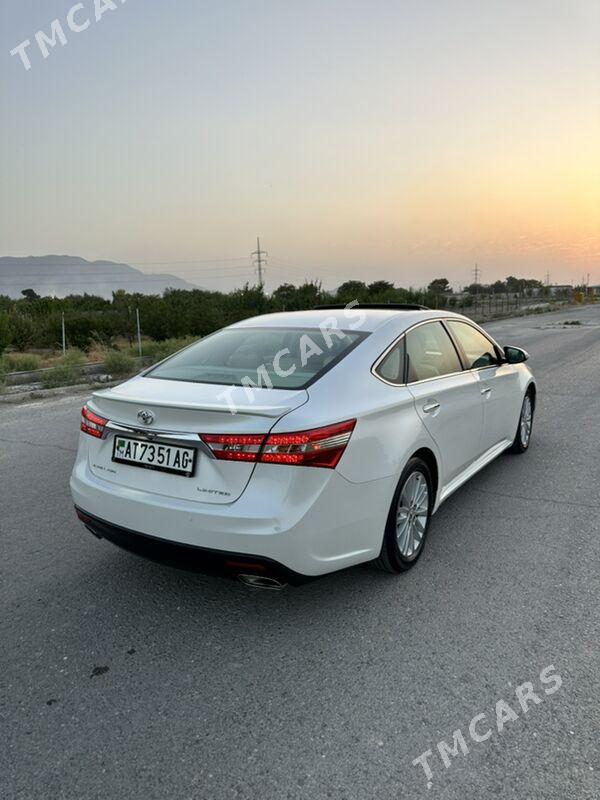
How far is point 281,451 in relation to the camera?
101 inches

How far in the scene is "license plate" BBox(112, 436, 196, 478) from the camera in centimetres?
273

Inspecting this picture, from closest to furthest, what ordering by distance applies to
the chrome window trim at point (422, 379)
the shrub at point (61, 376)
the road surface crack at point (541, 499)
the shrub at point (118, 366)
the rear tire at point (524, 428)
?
1. the chrome window trim at point (422, 379)
2. the road surface crack at point (541, 499)
3. the rear tire at point (524, 428)
4. the shrub at point (61, 376)
5. the shrub at point (118, 366)

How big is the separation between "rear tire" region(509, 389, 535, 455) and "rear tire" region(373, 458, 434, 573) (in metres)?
2.43

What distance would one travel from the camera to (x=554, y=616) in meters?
2.93

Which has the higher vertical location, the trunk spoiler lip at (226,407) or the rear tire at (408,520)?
the trunk spoiler lip at (226,407)

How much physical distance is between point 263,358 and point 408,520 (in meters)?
1.31

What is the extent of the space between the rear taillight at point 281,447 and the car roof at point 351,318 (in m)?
1.17

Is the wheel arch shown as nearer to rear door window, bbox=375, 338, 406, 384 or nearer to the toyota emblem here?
rear door window, bbox=375, 338, 406, 384

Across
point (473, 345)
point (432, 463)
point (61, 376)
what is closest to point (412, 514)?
point (432, 463)

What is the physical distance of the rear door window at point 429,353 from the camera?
12.1ft

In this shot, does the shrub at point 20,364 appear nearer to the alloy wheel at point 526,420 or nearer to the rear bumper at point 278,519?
the alloy wheel at point 526,420

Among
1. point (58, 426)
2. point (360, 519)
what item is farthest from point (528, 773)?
point (58, 426)

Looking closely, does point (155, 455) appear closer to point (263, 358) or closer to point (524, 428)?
point (263, 358)

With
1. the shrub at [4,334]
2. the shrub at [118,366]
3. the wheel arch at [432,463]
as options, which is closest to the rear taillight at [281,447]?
the wheel arch at [432,463]
